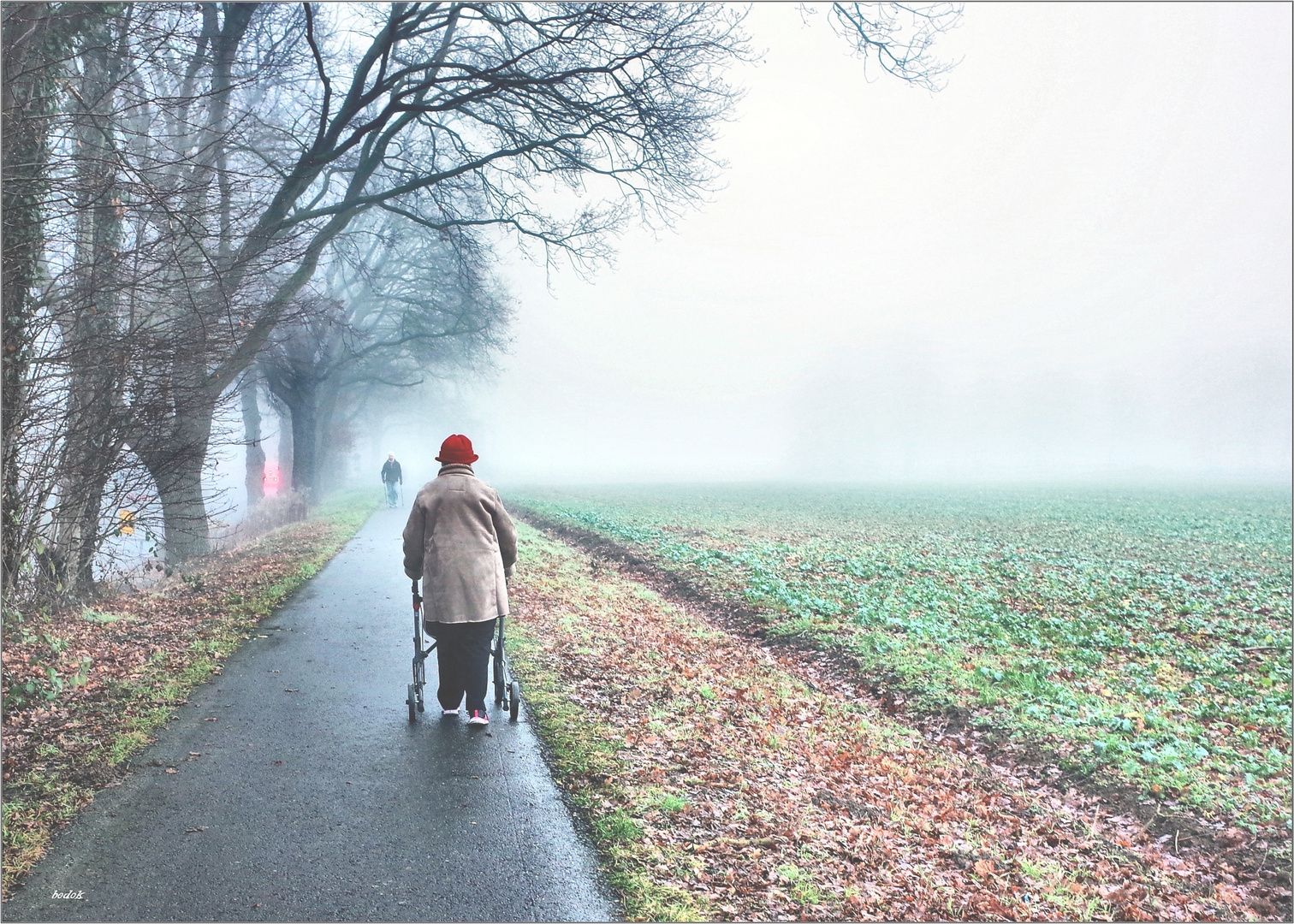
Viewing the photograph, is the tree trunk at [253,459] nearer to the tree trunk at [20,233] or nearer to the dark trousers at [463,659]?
the tree trunk at [20,233]

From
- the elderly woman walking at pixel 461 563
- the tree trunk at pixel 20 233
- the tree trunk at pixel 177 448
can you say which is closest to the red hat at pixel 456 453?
the elderly woman walking at pixel 461 563

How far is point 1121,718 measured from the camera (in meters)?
6.86

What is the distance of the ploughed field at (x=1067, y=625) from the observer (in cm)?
630

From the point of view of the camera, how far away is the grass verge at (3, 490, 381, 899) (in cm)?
471

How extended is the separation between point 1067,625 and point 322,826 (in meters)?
9.37

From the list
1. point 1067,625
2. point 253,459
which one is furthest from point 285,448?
point 1067,625

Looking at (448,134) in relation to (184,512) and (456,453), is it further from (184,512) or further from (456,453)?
(456,453)

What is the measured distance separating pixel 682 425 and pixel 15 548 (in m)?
160

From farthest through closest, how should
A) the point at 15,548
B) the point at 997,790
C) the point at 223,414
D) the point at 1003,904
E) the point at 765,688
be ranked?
the point at 223,414 → the point at 15,548 → the point at 765,688 → the point at 997,790 → the point at 1003,904

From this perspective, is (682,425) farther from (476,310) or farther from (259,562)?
(259,562)

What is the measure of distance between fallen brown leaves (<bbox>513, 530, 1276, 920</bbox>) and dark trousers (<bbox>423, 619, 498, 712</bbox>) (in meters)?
1.03

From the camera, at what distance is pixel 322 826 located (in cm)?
444

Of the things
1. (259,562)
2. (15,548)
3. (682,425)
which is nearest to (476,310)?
(259,562)

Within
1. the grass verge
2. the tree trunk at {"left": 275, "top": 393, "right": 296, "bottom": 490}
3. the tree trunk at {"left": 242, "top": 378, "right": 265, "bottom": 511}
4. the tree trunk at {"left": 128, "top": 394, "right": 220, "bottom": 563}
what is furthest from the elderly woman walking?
the tree trunk at {"left": 275, "top": 393, "right": 296, "bottom": 490}
